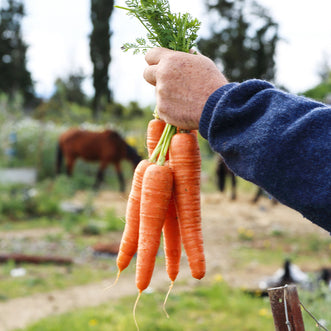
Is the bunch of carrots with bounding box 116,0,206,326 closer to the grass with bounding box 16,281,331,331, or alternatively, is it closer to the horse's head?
the grass with bounding box 16,281,331,331

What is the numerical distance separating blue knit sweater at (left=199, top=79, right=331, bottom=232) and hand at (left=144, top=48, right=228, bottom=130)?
65 mm

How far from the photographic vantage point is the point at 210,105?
132 cm

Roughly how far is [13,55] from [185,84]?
35.3m

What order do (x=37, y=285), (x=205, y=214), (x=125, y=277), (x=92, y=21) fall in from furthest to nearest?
(x=92, y=21), (x=205, y=214), (x=125, y=277), (x=37, y=285)

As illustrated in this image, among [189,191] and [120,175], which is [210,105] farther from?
[120,175]

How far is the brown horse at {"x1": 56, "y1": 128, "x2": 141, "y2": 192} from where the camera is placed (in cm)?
1098

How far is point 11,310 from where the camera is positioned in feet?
13.8

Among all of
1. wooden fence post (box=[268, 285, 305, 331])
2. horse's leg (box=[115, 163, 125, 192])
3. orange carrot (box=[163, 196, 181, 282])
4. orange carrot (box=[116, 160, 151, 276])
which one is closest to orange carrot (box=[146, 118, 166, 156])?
orange carrot (box=[116, 160, 151, 276])

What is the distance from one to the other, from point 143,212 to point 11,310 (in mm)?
3142

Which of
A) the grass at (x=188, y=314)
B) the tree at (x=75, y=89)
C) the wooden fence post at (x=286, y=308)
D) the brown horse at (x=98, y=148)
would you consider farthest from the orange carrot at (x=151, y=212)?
the tree at (x=75, y=89)

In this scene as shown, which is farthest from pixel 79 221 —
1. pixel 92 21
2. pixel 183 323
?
pixel 92 21

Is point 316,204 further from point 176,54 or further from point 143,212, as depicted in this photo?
point 143,212

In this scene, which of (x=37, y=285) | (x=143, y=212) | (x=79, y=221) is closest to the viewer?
(x=143, y=212)

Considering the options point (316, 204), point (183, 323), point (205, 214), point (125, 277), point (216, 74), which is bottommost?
point (205, 214)
